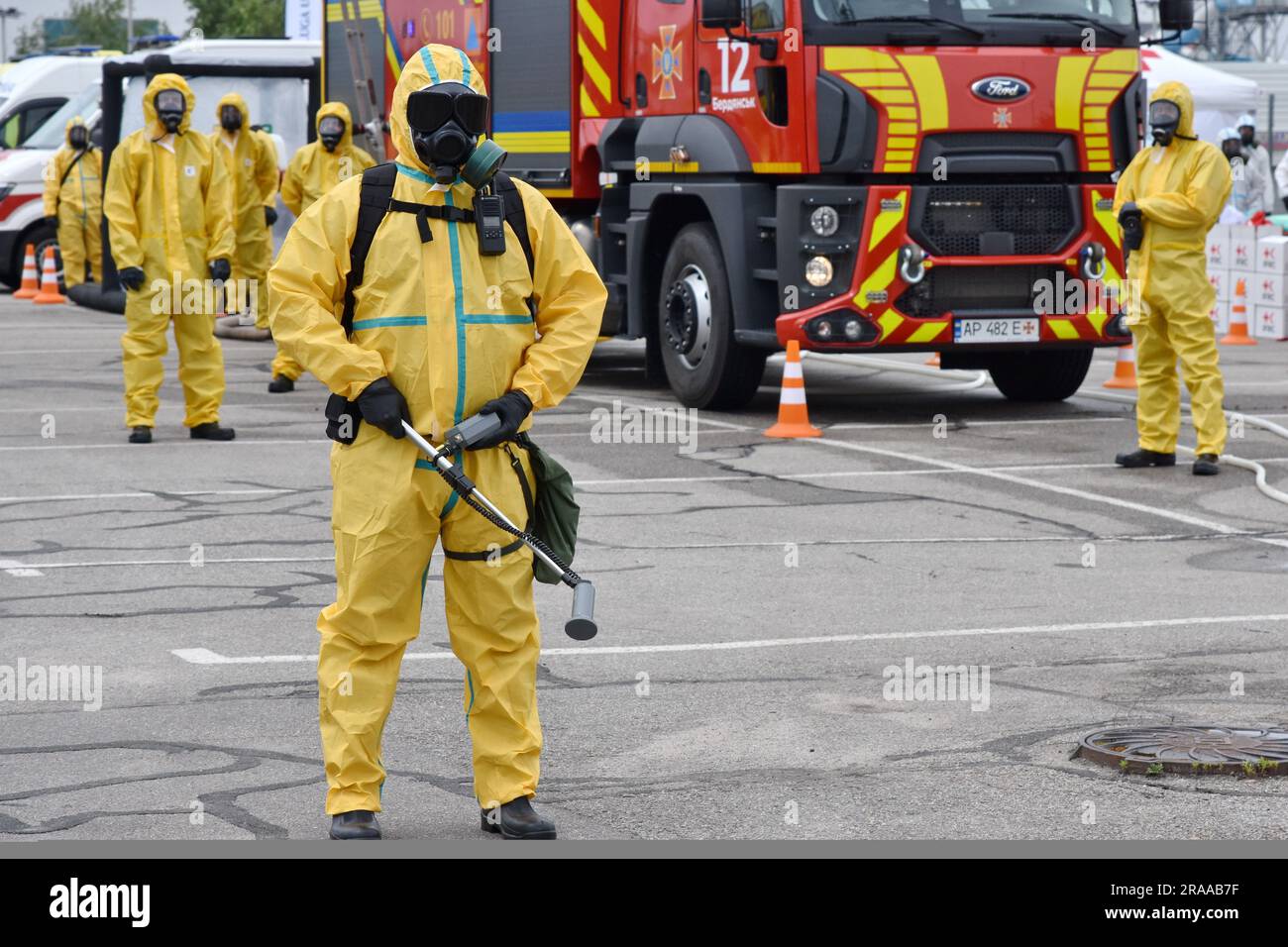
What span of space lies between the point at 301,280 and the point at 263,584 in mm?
3784

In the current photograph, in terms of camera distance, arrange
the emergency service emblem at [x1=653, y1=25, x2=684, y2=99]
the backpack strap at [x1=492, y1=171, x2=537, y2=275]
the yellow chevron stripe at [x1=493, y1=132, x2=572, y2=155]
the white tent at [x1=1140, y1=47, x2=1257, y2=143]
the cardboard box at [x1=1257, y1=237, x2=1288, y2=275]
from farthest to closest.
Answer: the white tent at [x1=1140, y1=47, x2=1257, y2=143], the cardboard box at [x1=1257, y1=237, x2=1288, y2=275], the yellow chevron stripe at [x1=493, y1=132, x2=572, y2=155], the emergency service emblem at [x1=653, y1=25, x2=684, y2=99], the backpack strap at [x1=492, y1=171, x2=537, y2=275]

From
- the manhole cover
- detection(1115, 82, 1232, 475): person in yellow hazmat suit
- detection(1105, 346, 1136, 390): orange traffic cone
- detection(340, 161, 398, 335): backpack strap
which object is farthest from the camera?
detection(1105, 346, 1136, 390): orange traffic cone

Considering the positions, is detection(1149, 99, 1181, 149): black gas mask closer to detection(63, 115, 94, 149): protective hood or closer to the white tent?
detection(63, 115, 94, 149): protective hood

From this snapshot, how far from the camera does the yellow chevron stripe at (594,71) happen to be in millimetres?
16234

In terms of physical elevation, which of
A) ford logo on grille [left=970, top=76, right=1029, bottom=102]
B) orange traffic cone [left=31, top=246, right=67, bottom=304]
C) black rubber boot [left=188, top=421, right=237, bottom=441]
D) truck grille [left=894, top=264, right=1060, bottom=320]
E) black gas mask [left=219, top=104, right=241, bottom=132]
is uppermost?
ford logo on grille [left=970, top=76, right=1029, bottom=102]

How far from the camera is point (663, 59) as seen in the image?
1547 cm

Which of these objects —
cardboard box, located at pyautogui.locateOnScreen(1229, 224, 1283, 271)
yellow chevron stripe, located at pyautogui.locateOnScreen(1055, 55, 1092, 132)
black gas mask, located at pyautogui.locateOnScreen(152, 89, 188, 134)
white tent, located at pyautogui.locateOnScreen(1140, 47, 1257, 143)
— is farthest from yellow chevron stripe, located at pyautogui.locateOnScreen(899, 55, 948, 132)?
white tent, located at pyautogui.locateOnScreen(1140, 47, 1257, 143)

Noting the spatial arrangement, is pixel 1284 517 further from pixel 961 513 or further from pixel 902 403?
pixel 902 403

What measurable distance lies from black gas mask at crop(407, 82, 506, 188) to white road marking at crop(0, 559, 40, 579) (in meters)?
4.47

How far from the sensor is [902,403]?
1591 centimetres

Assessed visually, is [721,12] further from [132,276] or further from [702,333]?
[132,276]

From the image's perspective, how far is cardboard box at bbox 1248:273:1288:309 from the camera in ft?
68.3

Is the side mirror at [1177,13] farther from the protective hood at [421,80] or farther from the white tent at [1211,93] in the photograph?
the white tent at [1211,93]
